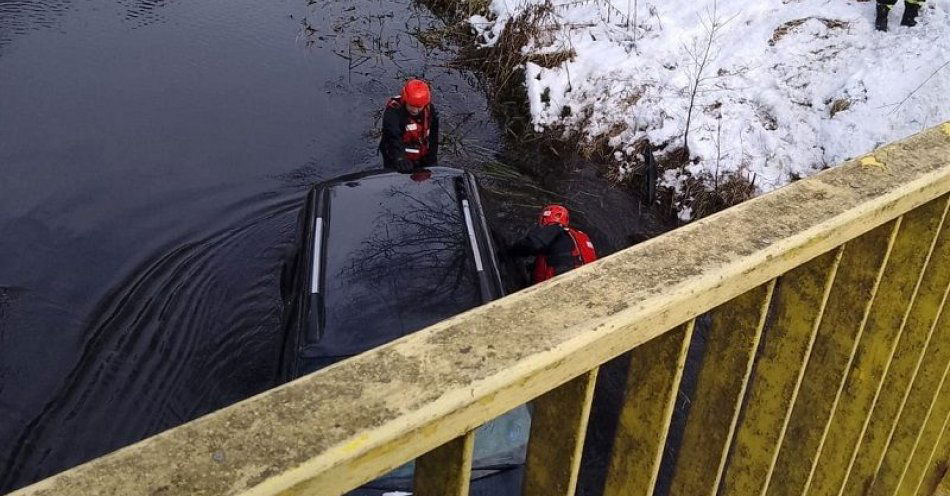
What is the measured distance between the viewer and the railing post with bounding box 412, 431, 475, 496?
3.33ft

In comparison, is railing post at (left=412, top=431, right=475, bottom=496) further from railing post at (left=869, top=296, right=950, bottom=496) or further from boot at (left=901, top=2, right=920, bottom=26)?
boot at (left=901, top=2, right=920, bottom=26)

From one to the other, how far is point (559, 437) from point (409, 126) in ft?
21.5

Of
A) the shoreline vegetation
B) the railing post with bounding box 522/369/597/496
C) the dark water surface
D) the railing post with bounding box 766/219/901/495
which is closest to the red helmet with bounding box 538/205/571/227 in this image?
the dark water surface

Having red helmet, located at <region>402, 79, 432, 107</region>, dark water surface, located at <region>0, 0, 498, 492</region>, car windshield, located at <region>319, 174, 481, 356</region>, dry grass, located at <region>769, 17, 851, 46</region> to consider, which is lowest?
dark water surface, located at <region>0, 0, 498, 492</region>

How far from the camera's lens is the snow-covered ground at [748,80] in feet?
29.3

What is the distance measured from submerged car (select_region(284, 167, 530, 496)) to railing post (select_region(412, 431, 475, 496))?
8.82 ft

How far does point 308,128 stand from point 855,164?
29.4 ft

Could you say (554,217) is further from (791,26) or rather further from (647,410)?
(791,26)

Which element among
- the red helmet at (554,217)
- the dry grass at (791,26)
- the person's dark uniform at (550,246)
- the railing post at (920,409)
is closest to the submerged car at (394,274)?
the person's dark uniform at (550,246)

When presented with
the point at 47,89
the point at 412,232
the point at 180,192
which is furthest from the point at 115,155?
the point at 412,232

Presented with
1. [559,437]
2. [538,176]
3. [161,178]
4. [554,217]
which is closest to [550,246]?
[554,217]

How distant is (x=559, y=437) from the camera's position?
1159mm

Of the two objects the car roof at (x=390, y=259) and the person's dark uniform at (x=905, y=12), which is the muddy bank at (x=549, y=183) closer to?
the car roof at (x=390, y=259)

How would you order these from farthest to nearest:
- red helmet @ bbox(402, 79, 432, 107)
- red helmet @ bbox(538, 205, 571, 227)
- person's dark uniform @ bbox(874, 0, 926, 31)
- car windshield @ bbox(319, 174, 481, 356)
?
person's dark uniform @ bbox(874, 0, 926, 31)
red helmet @ bbox(402, 79, 432, 107)
red helmet @ bbox(538, 205, 571, 227)
car windshield @ bbox(319, 174, 481, 356)
